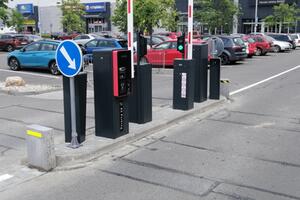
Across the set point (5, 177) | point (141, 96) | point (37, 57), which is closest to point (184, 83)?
point (141, 96)

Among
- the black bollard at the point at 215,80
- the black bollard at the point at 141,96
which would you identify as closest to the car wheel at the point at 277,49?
the black bollard at the point at 215,80

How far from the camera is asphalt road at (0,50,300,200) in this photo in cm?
500

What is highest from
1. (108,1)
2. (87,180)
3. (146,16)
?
(108,1)

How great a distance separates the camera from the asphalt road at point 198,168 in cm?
500

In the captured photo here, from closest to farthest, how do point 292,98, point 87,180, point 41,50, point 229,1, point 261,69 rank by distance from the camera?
point 87,180, point 292,98, point 41,50, point 261,69, point 229,1

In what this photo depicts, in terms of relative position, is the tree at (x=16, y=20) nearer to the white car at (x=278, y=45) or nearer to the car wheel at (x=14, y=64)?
the white car at (x=278, y=45)

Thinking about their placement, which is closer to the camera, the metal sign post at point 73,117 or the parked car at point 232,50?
the metal sign post at point 73,117

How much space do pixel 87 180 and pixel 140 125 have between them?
9.02ft

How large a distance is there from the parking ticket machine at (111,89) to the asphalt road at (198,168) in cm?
52

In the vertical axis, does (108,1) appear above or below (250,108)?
above

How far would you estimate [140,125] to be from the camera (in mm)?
8031

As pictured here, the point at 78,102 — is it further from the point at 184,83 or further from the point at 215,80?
the point at 215,80

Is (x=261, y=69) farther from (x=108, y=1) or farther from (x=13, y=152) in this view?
(x=108, y=1)

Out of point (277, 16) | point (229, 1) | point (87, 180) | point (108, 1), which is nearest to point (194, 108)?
point (87, 180)
